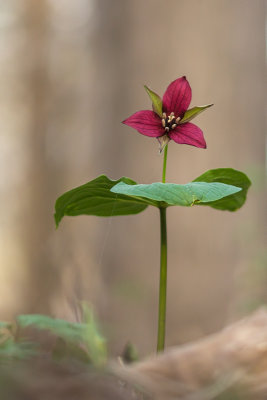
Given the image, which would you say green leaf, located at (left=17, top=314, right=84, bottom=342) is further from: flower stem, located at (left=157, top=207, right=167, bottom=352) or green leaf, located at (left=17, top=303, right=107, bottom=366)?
flower stem, located at (left=157, top=207, right=167, bottom=352)

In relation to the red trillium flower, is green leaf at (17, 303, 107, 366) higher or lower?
lower

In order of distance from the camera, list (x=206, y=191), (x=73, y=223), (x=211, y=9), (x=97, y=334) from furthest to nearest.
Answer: (x=211, y=9)
(x=73, y=223)
(x=206, y=191)
(x=97, y=334)

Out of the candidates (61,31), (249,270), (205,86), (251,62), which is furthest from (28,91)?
(249,270)

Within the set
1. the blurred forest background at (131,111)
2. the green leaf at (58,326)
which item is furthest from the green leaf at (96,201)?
the blurred forest background at (131,111)

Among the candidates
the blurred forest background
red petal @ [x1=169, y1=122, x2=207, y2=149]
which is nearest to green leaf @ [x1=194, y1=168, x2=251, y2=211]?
red petal @ [x1=169, y1=122, x2=207, y2=149]

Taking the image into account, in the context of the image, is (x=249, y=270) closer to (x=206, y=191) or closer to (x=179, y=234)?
(x=179, y=234)

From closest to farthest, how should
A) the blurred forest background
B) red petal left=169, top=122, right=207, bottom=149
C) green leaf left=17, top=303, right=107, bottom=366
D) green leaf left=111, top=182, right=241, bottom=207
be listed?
green leaf left=17, top=303, right=107, bottom=366
green leaf left=111, top=182, right=241, bottom=207
red petal left=169, top=122, right=207, bottom=149
the blurred forest background

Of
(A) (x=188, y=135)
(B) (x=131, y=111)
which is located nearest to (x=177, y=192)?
(A) (x=188, y=135)

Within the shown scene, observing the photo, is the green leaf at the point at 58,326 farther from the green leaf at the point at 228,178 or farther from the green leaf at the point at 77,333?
the green leaf at the point at 228,178
